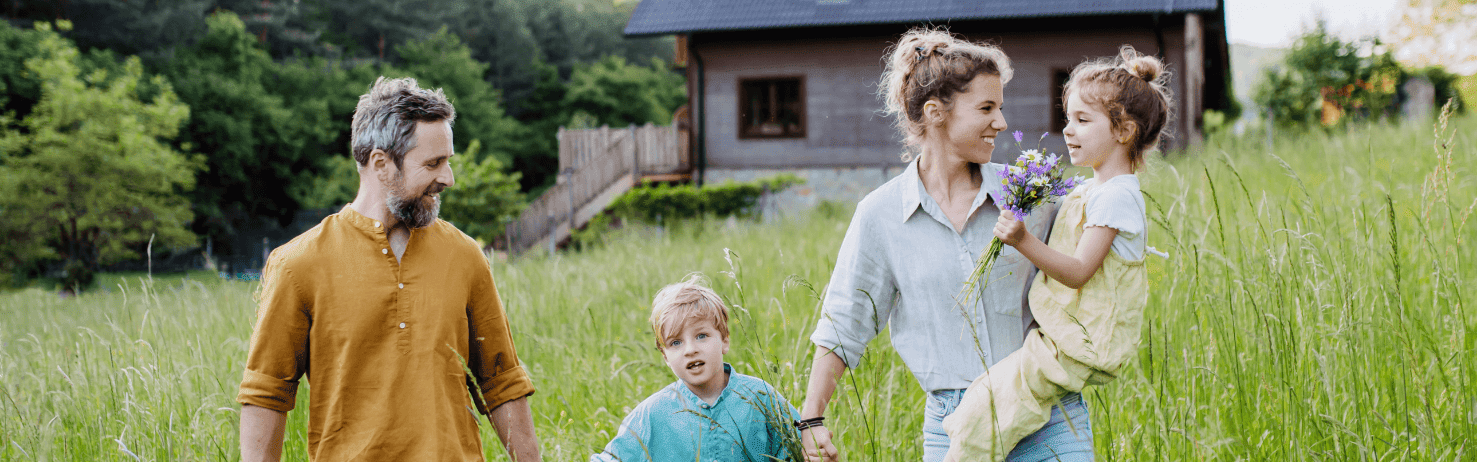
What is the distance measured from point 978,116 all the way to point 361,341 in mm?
1416

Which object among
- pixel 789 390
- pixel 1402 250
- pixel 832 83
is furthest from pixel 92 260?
pixel 1402 250

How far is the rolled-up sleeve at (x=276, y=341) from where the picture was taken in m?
Result: 1.89

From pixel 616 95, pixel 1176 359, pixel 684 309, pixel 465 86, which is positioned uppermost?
pixel 465 86

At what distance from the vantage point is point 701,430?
6.81ft

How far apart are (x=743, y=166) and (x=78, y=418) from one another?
13.3 m

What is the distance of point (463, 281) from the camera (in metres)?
2.06

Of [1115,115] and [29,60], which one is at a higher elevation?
[29,60]

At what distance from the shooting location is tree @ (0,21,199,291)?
67.9 ft

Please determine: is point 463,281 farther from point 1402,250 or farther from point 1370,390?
point 1402,250

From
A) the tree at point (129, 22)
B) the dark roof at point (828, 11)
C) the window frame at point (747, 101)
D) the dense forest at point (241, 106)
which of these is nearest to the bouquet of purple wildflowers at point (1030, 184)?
the dense forest at point (241, 106)

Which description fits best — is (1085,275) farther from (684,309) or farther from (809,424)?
(684,309)

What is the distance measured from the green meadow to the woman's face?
1.51 feet

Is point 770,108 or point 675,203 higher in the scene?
point 770,108

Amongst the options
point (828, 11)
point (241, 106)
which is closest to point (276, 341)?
point (828, 11)
